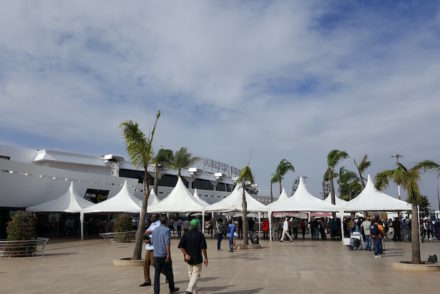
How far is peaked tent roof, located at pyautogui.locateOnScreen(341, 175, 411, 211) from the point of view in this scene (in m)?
23.8

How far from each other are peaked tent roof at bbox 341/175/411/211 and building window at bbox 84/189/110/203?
2039 cm

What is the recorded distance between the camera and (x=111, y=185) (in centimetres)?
3703

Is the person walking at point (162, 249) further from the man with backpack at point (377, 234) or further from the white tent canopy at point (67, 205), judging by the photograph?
the white tent canopy at point (67, 205)

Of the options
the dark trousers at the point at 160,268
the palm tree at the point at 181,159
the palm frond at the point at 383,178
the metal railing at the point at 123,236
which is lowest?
the metal railing at the point at 123,236

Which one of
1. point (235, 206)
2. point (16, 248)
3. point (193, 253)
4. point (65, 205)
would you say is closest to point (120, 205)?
point (65, 205)

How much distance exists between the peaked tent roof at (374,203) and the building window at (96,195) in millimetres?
20389

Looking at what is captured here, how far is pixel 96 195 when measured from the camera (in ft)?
117

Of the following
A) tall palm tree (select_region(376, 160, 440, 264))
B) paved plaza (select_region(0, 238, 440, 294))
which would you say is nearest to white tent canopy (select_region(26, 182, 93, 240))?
paved plaza (select_region(0, 238, 440, 294))

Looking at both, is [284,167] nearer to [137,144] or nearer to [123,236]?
[123,236]

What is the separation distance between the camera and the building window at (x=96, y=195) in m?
34.8

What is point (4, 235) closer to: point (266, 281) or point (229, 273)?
point (229, 273)

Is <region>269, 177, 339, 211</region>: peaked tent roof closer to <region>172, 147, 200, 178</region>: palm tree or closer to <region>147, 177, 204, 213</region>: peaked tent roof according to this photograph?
<region>147, 177, 204, 213</region>: peaked tent roof

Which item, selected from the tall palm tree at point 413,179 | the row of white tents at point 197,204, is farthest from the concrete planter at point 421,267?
the row of white tents at point 197,204

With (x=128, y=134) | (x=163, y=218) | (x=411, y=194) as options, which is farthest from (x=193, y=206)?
(x=163, y=218)
